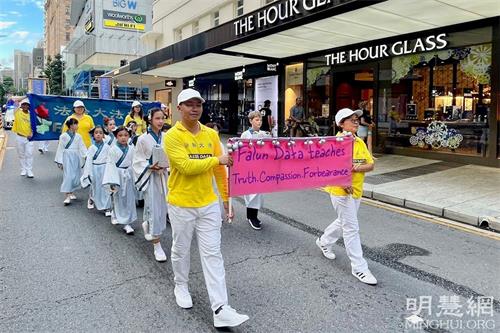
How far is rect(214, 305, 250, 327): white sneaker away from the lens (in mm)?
3242

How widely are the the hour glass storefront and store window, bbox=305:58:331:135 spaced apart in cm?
7

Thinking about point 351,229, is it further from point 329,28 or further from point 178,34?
point 178,34

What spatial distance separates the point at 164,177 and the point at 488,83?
978cm

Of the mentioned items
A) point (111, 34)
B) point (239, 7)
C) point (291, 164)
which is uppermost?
point (111, 34)

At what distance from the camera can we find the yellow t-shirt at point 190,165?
11.0 ft

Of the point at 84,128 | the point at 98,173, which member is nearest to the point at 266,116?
the point at 84,128

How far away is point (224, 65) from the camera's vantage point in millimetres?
20266

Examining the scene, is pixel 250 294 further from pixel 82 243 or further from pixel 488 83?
pixel 488 83

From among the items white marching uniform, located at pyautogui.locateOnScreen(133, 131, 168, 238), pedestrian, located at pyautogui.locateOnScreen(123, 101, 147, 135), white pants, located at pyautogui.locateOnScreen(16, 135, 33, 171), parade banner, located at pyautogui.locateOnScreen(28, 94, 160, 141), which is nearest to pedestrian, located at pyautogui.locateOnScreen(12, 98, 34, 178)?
white pants, located at pyautogui.locateOnScreen(16, 135, 33, 171)

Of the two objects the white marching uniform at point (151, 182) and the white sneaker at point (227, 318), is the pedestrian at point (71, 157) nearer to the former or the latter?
the white marching uniform at point (151, 182)

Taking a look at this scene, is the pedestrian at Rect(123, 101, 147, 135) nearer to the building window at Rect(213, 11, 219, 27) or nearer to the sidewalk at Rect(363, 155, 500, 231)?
the sidewalk at Rect(363, 155, 500, 231)

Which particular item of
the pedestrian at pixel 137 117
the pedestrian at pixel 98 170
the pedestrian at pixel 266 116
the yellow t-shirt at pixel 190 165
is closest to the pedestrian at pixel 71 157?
the pedestrian at pixel 98 170

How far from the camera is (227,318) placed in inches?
128

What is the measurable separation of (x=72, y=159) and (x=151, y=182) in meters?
4.14
